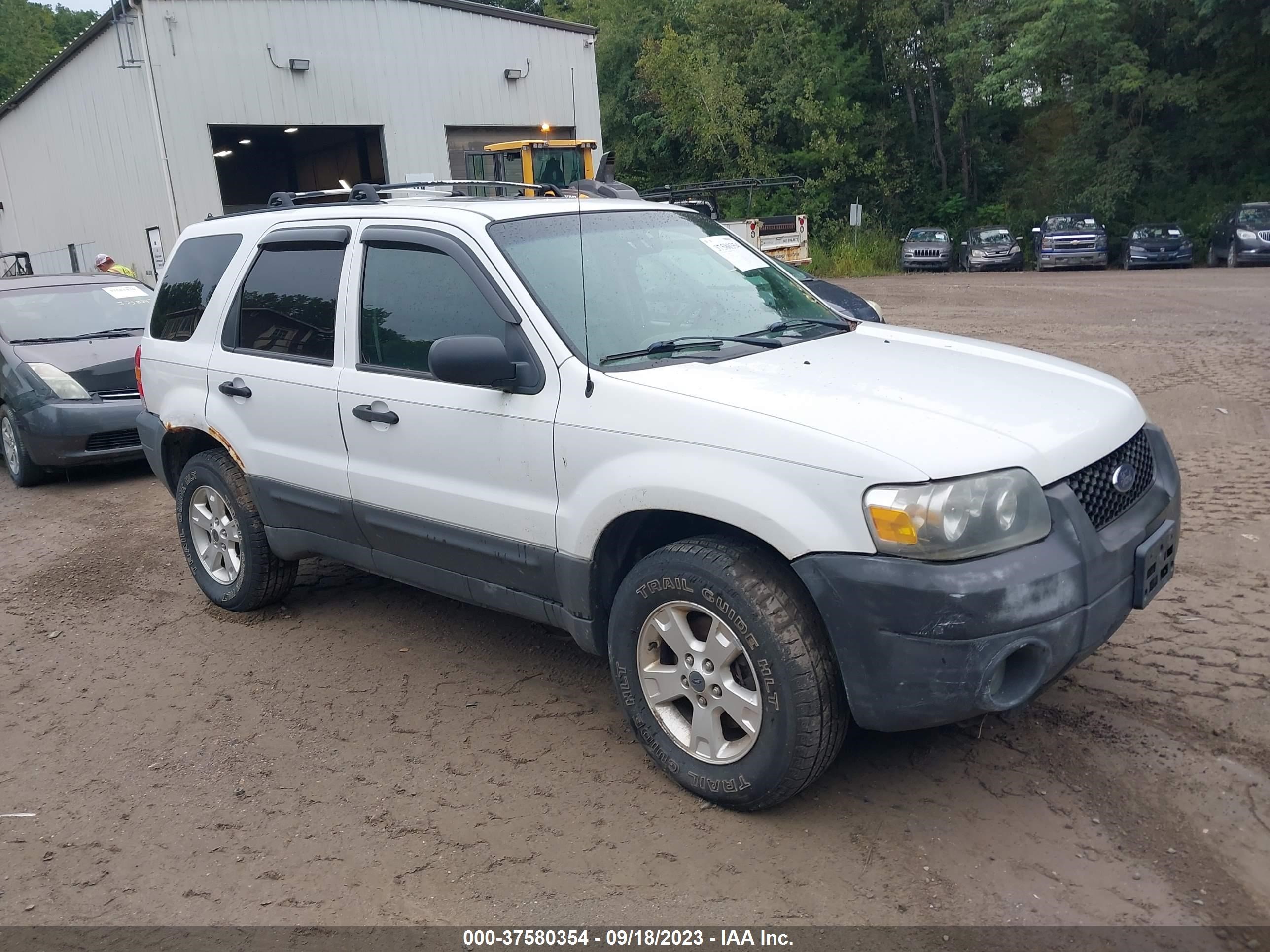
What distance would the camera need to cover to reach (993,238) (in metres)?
31.2

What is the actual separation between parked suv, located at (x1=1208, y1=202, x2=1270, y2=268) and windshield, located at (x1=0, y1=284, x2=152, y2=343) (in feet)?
79.3

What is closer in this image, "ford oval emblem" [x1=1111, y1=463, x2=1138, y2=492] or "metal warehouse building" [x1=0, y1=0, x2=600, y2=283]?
"ford oval emblem" [x1=1111, y1=463, x2=1138, y2=492]

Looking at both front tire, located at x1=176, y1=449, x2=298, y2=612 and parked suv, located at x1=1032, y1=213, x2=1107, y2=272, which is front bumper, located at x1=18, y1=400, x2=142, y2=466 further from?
parked suv, located at x1=1032, y1=213, x2=1107, y2=272

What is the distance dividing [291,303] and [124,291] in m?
6.27

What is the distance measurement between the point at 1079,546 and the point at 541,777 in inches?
76.1

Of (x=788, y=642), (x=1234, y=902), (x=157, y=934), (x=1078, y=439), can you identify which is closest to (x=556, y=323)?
(x=788, y=642)

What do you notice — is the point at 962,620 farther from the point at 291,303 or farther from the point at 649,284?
the point at 291,303

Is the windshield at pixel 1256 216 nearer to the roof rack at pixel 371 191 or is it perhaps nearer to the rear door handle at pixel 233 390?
the roof rack at pixel 371 191

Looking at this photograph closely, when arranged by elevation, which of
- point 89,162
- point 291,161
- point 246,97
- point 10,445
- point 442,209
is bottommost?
point 10,445

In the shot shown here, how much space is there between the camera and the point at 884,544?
2.95m

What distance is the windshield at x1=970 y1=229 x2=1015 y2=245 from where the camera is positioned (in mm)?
31000

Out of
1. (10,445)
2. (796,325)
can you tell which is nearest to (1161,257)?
(10,445)

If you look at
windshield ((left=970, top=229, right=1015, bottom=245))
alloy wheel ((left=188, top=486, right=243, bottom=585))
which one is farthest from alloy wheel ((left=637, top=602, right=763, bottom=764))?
windshield ((left=970, top=229, right=1015, bottom=245))

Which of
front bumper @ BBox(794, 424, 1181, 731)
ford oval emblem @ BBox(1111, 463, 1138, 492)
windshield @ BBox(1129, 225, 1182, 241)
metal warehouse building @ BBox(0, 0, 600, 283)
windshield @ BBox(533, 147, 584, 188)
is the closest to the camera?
front bumper @ BBox(794, 424, 1181, 731)
